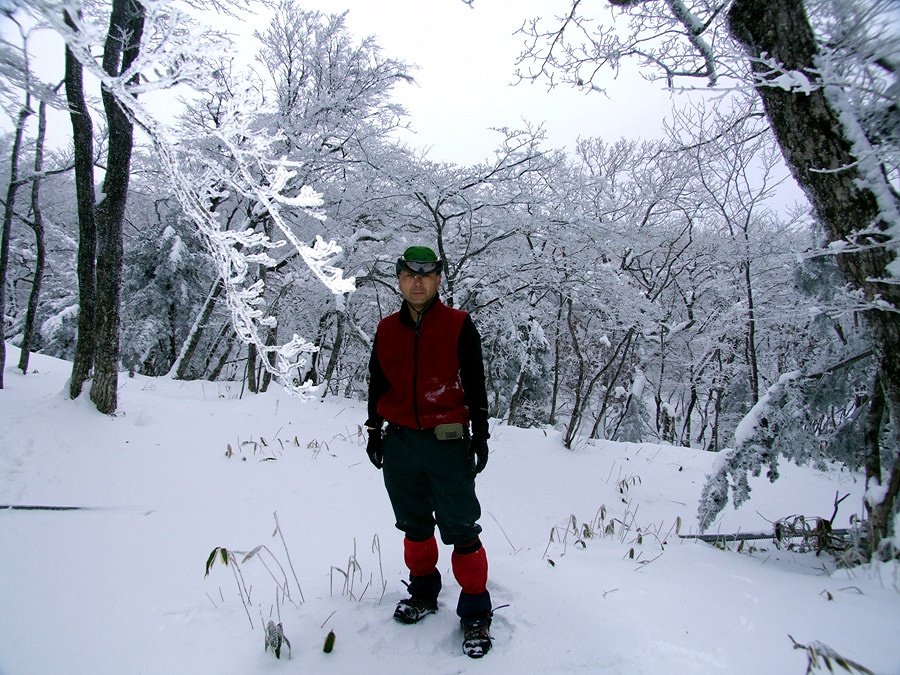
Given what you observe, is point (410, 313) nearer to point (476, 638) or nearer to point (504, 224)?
point (476, 638)

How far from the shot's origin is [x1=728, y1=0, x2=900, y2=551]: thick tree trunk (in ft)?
8.03

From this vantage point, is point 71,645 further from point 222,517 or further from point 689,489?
point 689,489

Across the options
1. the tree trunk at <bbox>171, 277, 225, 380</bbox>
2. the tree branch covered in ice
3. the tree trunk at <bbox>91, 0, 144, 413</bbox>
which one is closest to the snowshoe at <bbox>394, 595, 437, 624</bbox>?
the tree branch covered in ice

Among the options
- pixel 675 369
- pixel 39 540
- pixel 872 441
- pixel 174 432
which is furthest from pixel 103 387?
pixel 675 369

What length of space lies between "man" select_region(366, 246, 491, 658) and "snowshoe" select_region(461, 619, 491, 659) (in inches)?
4.2

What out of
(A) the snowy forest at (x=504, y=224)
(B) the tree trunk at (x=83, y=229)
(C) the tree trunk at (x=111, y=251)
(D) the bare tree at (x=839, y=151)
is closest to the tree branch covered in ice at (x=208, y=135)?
(A) the snowy forest at (x=504, y=224)

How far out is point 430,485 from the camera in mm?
2389

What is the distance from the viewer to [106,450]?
462 centimetres

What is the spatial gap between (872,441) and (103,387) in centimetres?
769

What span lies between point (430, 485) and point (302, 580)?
3.51ft

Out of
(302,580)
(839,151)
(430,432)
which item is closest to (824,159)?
(839,151)

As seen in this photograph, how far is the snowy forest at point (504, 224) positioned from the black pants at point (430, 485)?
0.71 metres

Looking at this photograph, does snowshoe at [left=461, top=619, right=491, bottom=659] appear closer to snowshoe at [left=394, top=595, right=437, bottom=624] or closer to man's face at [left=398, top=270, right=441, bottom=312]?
snowshoe at [left=394, top=595, right=437, bottom=624]

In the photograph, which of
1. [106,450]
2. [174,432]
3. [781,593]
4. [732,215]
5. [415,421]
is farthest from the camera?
[732,215]
